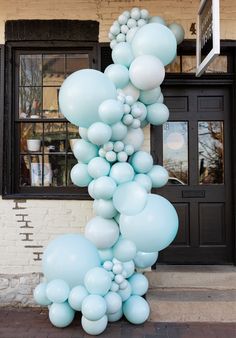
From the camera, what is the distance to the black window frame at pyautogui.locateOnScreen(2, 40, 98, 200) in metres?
4.70

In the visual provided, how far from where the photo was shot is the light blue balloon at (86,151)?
3.79 m

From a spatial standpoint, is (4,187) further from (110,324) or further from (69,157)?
(110,324)

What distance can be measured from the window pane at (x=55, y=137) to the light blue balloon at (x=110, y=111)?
1.44 m

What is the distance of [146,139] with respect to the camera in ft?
15.4

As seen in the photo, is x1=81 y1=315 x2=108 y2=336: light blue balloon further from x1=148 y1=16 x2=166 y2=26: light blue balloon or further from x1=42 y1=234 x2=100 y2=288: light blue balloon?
x1=148 y1=16 x2=166 y2=26: light blue balloon

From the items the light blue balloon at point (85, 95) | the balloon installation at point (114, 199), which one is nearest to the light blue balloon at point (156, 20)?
the balloon installation at point (114, 199)

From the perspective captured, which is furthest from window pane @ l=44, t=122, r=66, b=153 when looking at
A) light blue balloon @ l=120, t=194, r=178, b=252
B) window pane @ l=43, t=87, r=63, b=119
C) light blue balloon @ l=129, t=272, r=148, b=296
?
light blue balloon @ l=129, t=272, r=148, b=296

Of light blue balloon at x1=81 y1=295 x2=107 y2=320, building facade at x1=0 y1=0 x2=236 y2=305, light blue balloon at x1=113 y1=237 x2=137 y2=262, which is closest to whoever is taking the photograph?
light blue balloon at x1=81 y1=295 x2=107 y2=320

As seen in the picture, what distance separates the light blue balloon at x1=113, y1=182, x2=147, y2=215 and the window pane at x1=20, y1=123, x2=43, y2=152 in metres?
1.71

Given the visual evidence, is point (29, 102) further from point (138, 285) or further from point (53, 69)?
point (138, 285)

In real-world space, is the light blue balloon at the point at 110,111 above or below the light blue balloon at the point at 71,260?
above

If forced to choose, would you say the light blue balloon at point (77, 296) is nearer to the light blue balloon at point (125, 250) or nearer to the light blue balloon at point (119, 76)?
the light blue balloon at point (125, 250)

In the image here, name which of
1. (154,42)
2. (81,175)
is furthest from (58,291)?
(154,42)

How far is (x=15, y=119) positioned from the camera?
4824 millimetres
